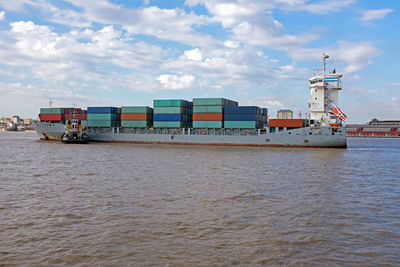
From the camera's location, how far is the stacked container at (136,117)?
5831cm

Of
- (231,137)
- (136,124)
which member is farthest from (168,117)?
(231,137)

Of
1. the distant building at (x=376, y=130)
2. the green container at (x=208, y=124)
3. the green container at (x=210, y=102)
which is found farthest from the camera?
the distant building at (x=376, y=130)

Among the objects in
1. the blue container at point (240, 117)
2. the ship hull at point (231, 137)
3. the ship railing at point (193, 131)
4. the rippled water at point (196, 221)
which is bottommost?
the rippled water at point (196, 221)

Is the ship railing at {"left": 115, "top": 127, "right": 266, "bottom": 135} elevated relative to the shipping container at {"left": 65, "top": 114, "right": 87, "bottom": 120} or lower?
lower

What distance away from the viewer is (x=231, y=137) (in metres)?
50.6

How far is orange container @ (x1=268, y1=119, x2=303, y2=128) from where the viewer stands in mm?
47153

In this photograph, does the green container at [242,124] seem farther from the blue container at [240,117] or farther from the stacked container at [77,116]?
the stacked container at [77,116]

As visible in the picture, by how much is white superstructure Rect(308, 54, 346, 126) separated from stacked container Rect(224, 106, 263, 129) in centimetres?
922

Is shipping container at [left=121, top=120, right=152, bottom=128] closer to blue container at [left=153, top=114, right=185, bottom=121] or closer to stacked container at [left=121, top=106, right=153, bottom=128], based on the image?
stacked container at [left=121, top=106, right=153, bottom=128]

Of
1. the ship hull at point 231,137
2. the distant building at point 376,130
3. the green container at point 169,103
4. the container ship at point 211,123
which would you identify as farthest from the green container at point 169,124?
the distant building at point 376,130

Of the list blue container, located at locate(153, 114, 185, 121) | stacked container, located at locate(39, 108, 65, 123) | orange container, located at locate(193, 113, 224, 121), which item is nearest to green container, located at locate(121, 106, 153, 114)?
blue container, located at locate(153, 114, 185, 121)

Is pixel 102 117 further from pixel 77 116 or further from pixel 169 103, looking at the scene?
pixel 169 103

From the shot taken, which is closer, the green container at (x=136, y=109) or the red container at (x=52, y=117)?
the green container at (x=136, y=109)

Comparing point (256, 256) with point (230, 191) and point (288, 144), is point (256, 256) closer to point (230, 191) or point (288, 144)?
point (230, 191)
